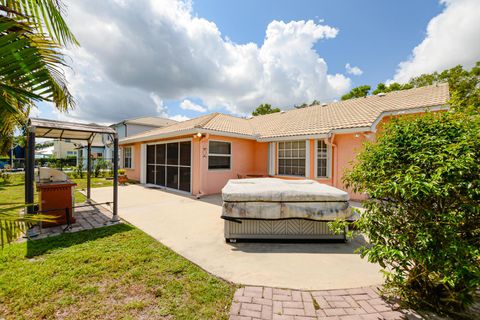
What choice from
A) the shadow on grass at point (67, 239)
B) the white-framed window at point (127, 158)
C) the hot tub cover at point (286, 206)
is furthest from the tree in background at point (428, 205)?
the white-framed window at point (127, 158)

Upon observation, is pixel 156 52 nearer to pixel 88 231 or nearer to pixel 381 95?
pixel 88 231

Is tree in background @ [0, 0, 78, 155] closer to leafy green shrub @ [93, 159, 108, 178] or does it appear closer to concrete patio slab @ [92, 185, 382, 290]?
concrete patio slab @ [92, 185, 382, 290]

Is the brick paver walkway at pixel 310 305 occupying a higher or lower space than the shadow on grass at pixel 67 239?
lower

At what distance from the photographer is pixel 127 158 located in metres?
16.9

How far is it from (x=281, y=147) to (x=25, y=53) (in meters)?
10.3

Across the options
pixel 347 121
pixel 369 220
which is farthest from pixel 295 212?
pixel 347 121

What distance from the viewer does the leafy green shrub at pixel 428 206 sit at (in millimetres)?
1969

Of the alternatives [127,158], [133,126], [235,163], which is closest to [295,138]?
[235,163]

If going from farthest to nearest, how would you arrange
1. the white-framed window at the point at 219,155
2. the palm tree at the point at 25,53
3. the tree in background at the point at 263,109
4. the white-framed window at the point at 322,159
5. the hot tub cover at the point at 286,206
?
1. the tree in background at the point at 263,109
2. the white-framed window at the point at 219,155
3. the white-framed window at the point at 322,159
4. the hot tub cover at the point at 286,206
5. the palm tree at the point at 25,53

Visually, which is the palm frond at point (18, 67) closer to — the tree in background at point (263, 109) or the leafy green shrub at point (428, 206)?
the leafy green shrub at point (428, 206)

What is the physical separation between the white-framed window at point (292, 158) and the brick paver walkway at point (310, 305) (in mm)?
7533

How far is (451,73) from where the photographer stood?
1972cm

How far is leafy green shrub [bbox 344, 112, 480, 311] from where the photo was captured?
6.46 ft

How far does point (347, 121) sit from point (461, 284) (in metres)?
8.07
